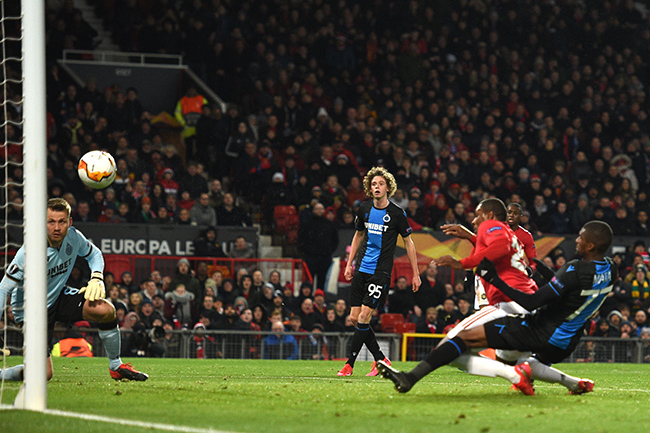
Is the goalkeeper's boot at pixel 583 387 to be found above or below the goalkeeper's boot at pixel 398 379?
below

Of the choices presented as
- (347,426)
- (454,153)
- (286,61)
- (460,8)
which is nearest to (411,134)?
(454,153)

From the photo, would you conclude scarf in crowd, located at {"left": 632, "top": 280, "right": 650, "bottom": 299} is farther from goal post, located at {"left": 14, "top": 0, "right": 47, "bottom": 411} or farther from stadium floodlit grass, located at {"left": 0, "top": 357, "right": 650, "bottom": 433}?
goal post, located at {"left": 14, "top": 0, "right": 47, "bottom": 411}

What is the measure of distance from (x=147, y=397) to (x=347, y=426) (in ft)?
6.77

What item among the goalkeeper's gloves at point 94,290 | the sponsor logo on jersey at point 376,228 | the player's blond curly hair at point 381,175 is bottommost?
the goalkeeper's gloves at point 94,290

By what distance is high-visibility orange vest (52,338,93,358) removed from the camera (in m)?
15.0

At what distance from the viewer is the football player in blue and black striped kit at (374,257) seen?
10344 mm

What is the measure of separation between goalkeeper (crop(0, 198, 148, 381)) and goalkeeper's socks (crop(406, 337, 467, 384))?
2.79 meters

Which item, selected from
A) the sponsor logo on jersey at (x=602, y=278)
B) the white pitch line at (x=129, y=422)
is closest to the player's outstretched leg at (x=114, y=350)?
the white pitch line at (x=129, y=422)

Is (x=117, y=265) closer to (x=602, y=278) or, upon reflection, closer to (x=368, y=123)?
(x=368, y=123)

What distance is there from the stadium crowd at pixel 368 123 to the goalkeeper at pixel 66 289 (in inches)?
304

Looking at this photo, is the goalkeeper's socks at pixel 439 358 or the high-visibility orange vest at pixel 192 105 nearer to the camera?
the goalkeeper's socks at pixel 439 358

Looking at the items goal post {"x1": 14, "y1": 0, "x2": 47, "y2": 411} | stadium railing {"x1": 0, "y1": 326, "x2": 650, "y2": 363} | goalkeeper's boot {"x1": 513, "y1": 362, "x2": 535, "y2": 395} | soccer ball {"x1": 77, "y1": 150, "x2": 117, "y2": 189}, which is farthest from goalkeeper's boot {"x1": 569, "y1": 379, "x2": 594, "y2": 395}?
stadium railing {"x1": 0, "y1": 326, "x2": 650, "y2": 363}

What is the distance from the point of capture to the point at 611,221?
66.7 feet

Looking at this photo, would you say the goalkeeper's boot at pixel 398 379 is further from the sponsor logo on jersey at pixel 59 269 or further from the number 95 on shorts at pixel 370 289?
the number 95 on shorts at pixel 370 289
